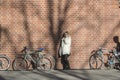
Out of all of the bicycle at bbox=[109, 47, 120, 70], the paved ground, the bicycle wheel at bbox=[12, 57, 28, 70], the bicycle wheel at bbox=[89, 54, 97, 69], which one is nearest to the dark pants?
the paved ground

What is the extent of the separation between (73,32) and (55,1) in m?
1.47

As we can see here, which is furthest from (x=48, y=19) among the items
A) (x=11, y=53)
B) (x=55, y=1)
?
(x=11, y=53)

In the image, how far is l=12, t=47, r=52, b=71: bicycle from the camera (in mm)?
16641

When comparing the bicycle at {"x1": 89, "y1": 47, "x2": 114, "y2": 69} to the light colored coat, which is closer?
the light colored coat

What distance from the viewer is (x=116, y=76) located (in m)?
14.9

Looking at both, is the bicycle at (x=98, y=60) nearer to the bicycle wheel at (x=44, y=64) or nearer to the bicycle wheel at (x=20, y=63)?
the bicycle wheel at (x=44, y=64)

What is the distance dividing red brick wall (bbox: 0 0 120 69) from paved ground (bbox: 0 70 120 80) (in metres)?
1.18

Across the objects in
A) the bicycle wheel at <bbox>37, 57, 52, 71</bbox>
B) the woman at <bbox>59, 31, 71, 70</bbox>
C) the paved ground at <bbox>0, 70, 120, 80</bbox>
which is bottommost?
the paved ground at <bbox>0, 70, 120, 80</bbox>

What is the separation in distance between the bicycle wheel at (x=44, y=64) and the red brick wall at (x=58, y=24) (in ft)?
1.32

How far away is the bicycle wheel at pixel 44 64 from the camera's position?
54.6ft

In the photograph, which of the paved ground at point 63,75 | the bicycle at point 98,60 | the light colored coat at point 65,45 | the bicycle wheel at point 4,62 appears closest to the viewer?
the paved ground at point 63,75

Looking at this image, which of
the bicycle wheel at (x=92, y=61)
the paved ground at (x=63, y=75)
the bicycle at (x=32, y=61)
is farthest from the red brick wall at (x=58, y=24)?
the paved ground at (x=63, y=75)

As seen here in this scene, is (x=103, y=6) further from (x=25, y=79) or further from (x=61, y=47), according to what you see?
(x=25, y=79)

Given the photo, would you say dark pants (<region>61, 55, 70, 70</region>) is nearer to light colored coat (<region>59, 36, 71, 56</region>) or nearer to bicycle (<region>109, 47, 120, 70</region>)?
light colored coat (<region>59, 36, 71, 56</region>)
